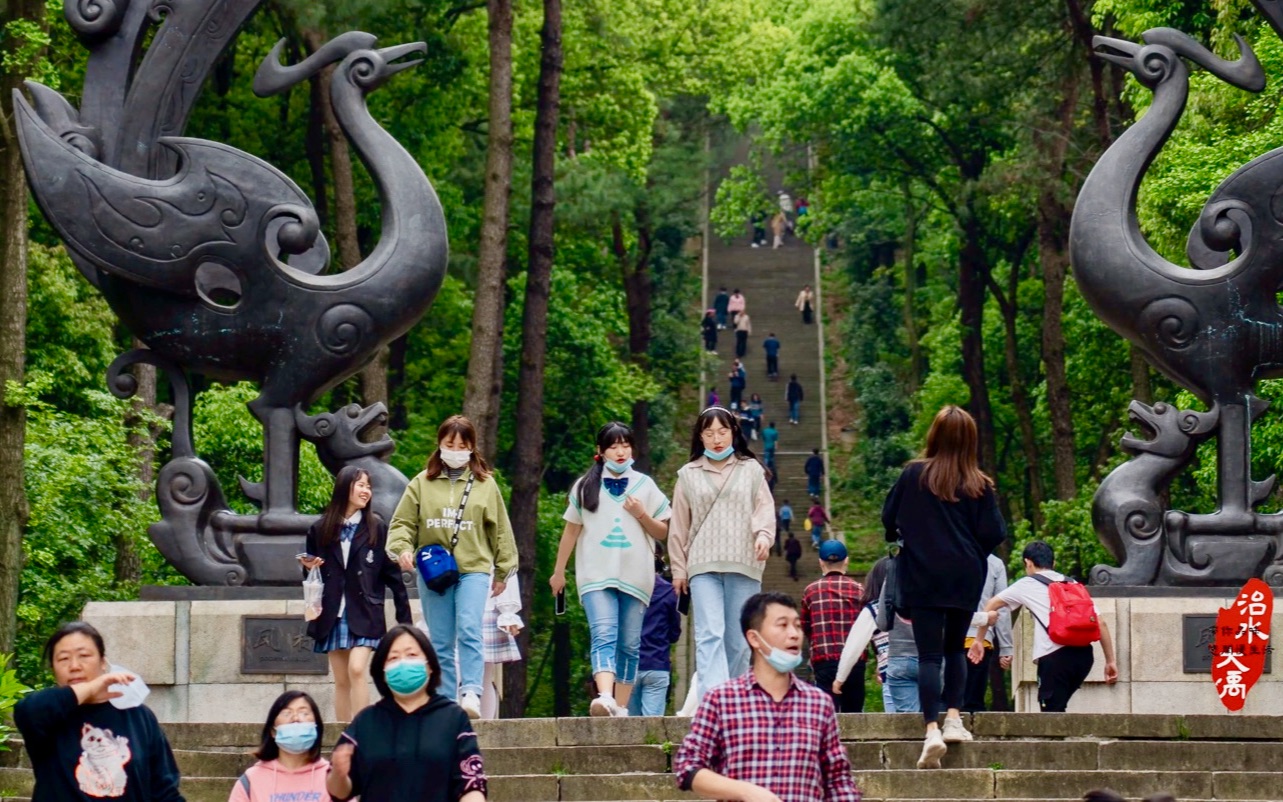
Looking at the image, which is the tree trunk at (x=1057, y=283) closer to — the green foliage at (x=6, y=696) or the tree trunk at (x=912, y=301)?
the tree trunk at (x=912, y=301)

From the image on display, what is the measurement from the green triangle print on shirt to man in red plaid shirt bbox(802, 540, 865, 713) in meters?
1.75

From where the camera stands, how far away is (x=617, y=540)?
14492mm

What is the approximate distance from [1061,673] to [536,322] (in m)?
18.2

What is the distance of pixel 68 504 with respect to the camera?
85.7 feet

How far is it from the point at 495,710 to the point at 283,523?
7.10ft

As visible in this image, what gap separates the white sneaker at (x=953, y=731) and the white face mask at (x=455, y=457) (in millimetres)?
3217

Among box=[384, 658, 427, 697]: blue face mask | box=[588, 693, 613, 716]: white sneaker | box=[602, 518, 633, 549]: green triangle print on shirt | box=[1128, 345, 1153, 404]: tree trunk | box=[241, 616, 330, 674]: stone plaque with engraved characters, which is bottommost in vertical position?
box=[588, 693, 613, 716]: white sneaker

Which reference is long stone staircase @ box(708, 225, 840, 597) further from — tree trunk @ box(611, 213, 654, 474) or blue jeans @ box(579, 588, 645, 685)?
blue jeans @ box(579, 588, 645, 685)

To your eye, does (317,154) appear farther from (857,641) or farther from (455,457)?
(455,457)

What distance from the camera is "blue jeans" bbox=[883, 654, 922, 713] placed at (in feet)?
50.1

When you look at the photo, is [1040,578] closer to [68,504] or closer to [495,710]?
[495,710]

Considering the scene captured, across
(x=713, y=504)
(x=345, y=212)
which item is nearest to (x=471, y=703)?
(x=713, y=504)

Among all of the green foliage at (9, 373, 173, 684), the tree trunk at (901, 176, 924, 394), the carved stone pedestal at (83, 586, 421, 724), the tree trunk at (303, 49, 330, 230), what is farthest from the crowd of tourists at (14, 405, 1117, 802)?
the tree trunk at (901, 176, 924, 394)

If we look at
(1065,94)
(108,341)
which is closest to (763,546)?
(108,341)
